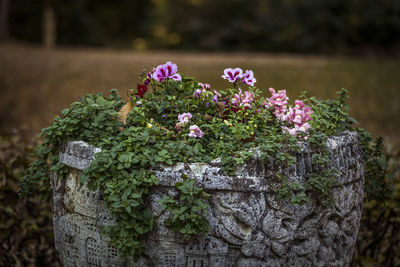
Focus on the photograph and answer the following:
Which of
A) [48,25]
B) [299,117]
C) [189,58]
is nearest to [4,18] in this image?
[48,25]

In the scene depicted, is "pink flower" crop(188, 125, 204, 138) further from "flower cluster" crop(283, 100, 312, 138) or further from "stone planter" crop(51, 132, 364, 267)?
"flower cluster" crop(283, 100, 312, 138)

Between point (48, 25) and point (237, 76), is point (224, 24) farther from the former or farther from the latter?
point (237, 76)

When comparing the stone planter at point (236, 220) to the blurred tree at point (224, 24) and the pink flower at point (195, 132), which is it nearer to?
the pink flower at point (195, 132)

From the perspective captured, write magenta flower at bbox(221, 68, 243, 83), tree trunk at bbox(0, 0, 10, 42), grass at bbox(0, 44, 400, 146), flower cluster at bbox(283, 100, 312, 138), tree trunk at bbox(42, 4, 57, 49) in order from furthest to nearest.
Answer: tree trunk at bbox(42, 4, 57, 49) < tree trunk at bbox(0, 0, 10, 42) < grass at bbox(0, 44, 400, 146) < magenta flower at bbox(221, 68, 243, 83) < flower cluster at bbox(283, 100, 312, 138)

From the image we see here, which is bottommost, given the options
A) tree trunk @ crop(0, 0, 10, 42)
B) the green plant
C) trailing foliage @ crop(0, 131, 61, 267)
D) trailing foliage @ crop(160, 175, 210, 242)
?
trailing foliage @ crop(0, 131, 61, 267)

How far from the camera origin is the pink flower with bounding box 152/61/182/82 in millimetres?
2469

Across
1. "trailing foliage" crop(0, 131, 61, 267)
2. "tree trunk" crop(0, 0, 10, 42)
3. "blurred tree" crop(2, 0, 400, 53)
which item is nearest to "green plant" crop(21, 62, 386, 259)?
"trailing foliage" crop(0, 131, 61, 267)

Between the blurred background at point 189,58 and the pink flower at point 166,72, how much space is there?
91 centimetres

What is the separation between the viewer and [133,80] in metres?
11.0

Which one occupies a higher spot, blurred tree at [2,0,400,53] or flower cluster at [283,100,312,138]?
blurred tree at [2,0,400,53]

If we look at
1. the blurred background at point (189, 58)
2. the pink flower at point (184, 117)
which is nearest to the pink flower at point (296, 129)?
the pink flower at point (184, 117)

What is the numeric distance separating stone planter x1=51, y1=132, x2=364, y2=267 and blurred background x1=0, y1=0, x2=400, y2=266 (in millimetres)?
950

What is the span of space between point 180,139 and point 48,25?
19.7 meters

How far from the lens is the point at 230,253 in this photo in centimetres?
217
